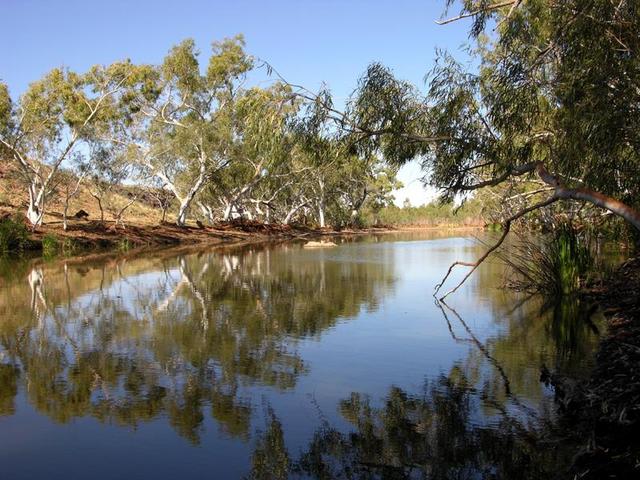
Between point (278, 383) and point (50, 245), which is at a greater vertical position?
point (50, 245)

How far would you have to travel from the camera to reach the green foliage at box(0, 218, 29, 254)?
23.3m

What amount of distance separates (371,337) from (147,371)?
308 cm

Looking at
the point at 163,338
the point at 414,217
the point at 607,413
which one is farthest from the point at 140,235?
the point at 414,217

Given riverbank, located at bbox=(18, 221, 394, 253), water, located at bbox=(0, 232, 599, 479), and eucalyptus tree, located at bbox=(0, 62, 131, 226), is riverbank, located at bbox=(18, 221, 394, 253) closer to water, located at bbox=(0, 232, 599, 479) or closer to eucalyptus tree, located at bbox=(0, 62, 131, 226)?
eucalyptus tree, located at bbox=(0, 62, 131, 226)

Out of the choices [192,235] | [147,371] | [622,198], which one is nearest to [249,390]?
[147,371]

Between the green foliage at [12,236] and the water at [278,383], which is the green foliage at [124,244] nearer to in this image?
the green foliage at [12,236]

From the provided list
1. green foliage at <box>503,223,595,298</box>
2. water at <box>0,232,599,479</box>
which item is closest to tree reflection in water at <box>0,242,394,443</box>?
water at <box>0,232,599,479</box>

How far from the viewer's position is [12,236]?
78.0ft

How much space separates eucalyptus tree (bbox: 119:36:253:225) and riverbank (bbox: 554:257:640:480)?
97.8 feet

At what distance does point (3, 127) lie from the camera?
2708 cm

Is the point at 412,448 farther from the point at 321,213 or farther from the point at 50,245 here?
the point at 321,213

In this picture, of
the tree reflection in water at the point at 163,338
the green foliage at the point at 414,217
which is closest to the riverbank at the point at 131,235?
the tree reflection in water at the point at 163,338

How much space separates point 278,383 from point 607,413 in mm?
2925

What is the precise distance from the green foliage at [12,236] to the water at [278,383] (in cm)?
1212
